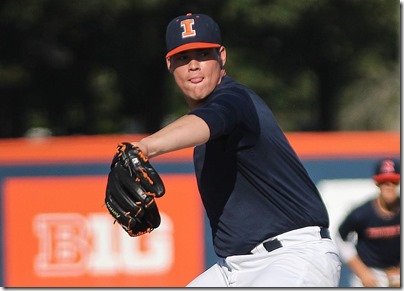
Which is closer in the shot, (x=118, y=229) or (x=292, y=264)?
(x=292, y=264)

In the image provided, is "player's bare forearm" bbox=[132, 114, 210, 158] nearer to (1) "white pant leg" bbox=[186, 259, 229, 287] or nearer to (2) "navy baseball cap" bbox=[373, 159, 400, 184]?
(1) "white pant leg" bbox=[186, 259, 229, 287]

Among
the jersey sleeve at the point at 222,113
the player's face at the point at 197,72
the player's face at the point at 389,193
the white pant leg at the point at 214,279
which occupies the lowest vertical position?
the white pant leg at the point at 214,279

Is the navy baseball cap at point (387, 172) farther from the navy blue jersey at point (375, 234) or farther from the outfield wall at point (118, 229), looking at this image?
the outfield wall at point (118, 229)

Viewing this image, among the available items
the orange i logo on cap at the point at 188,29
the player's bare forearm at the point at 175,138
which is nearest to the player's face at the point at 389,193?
the orange i logo on cap at the point at 188,29

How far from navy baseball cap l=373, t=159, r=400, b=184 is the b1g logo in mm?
2179

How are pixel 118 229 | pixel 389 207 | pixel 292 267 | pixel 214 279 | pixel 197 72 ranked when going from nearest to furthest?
pixel 292 267 → pixel 197 72 → pixel 214 279 → pixel 389 207 → pixel 118 229

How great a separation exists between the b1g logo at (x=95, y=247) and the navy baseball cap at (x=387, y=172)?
2179 mm

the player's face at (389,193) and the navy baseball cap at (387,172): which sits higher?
the navy baseball cap at (387,172)

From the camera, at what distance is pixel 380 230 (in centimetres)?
858

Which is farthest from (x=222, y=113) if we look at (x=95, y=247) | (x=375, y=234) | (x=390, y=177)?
(x=95, y=247)

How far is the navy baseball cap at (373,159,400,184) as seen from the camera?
852 cm

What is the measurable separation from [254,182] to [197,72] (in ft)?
1.77

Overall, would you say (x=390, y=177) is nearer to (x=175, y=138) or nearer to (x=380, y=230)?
(x=380, y=230)

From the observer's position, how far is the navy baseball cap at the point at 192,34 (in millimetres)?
4270
